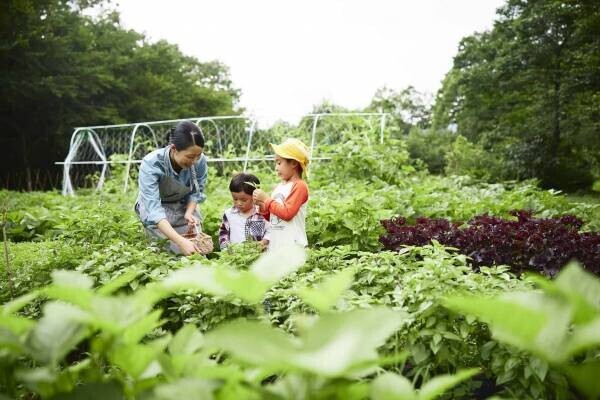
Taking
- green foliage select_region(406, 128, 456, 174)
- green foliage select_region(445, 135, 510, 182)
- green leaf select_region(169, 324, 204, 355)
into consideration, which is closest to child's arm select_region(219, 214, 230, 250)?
green leaf select_region(169, 324, 204, 355)

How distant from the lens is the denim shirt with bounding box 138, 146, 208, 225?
3648 mm

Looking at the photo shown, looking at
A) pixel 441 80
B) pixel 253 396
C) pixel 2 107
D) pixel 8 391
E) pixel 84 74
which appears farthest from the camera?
pixel 441 80

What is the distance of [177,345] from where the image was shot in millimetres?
866

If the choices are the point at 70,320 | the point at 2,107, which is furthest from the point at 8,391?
the point at 2,107

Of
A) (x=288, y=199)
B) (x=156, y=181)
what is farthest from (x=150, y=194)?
(x=288, y=199)

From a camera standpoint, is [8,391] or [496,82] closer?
[8,391]

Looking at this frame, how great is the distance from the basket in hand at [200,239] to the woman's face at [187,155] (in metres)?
0.50

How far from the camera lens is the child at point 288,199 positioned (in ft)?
11.7

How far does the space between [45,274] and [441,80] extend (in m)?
47.8

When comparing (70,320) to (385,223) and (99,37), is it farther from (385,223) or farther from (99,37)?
(99,37)

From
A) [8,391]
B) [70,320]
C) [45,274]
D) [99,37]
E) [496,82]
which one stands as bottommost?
[45,274]

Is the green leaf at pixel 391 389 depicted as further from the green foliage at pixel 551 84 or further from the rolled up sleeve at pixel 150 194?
the green foliage at pixel 551 84

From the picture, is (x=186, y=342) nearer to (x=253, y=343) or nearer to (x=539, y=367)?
(x=253, y=343)

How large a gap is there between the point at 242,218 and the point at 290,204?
0.81 metres
